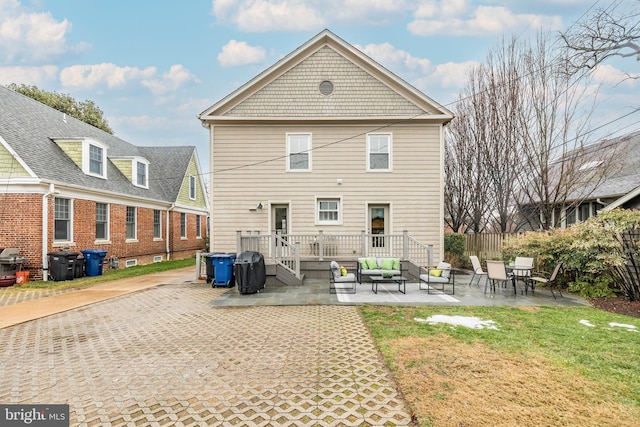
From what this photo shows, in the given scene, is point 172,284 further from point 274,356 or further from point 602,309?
point 602,309

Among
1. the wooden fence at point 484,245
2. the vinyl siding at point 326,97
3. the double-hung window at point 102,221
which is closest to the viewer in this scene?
the vinyl siding at point 326,97

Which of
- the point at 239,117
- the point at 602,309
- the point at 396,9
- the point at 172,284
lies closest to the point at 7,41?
the point at 239,117

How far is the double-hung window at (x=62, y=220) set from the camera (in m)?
11.4

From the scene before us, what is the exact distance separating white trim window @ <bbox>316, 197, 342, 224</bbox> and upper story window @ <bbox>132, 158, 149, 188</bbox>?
1066 cm

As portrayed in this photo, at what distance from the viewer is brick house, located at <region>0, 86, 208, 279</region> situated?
1059cm

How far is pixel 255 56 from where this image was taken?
71.7 feet

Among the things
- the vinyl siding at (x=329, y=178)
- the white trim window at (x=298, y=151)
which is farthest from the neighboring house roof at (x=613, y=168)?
the white trim window at (x=298, y=151)

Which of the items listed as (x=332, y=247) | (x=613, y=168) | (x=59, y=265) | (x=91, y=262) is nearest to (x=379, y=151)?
(x=332, y=247)

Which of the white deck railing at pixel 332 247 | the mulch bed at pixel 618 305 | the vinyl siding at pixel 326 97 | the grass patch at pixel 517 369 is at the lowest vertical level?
the mulch bed at pixel 618 305

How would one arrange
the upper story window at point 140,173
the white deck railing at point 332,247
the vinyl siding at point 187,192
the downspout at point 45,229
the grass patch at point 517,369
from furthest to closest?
1. the vinyl siding at point 187,192
2. the upper story window at point 140,173
3. the downspout at point 45,229
4. the white deck railing at point 332,247
5. the grass patch at point 517,369

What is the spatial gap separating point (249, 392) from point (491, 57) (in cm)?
1632

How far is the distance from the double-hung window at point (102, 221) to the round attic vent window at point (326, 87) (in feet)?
34.5

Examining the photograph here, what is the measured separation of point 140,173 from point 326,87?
37.5 feet

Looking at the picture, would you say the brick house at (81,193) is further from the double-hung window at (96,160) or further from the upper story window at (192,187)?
the upper story window at (192,187)
